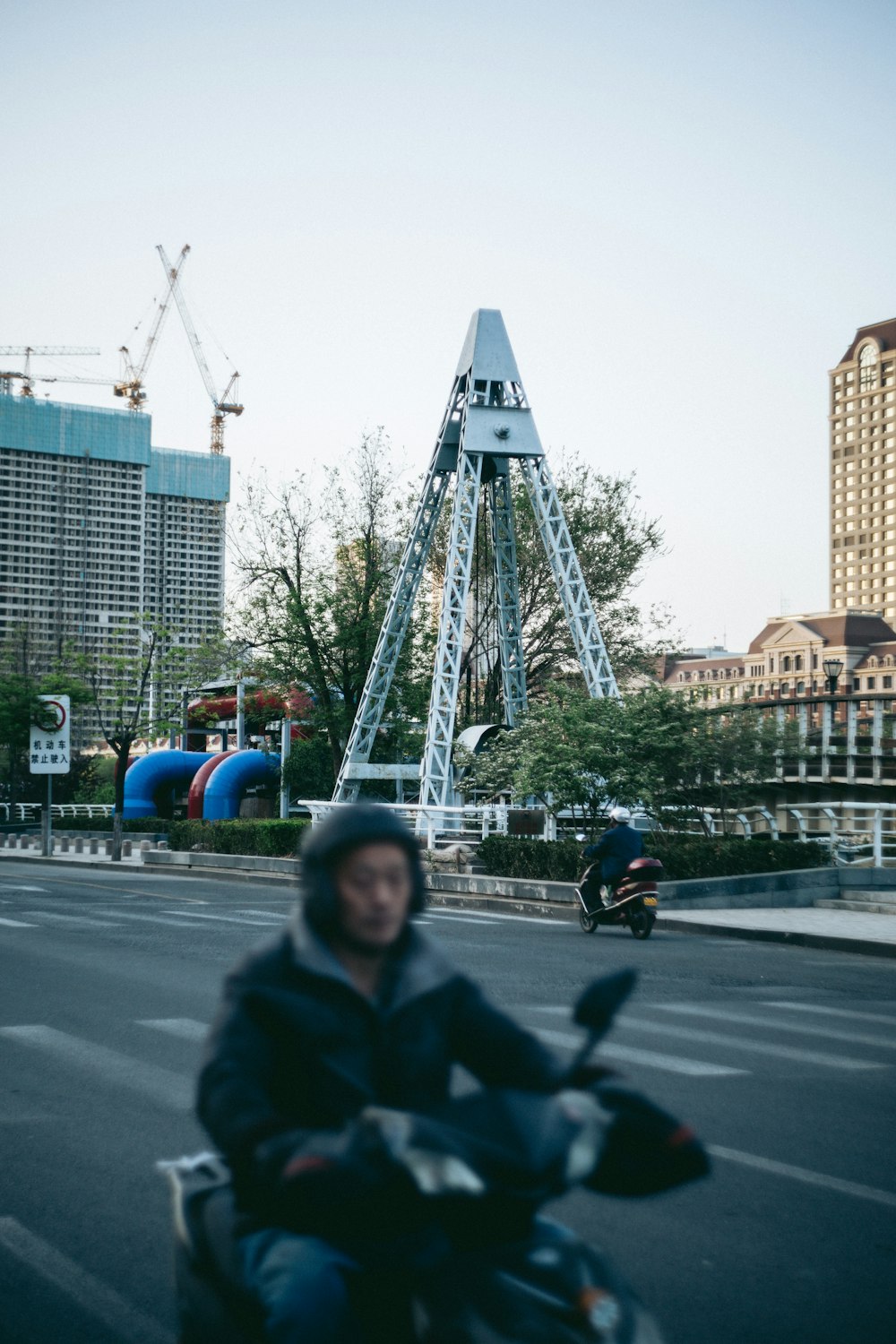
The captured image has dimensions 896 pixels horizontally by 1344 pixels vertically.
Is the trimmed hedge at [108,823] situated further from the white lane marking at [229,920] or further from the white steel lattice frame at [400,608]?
the white lane marking at [229,920]

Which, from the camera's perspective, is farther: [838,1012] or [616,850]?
[616,850]

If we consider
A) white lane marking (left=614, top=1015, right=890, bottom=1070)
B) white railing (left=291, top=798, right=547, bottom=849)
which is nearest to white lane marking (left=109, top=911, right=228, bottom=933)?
white railing (left=291, top=798, right=547, bottom=849)

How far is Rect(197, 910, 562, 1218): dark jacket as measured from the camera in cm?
258

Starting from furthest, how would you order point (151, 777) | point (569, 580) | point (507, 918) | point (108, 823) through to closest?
point (151, 777) < point (108, 823) < point (569, 580) < point (507, 918)

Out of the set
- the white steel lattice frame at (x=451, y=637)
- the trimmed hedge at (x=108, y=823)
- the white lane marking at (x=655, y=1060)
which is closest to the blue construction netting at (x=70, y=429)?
the trimmed hedge at (x=108, y=823)

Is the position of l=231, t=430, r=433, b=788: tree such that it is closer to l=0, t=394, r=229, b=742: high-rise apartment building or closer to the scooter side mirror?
the scooter side mirror

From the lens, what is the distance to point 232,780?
43781mm

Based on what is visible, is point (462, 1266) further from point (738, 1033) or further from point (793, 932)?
point (793, 932)

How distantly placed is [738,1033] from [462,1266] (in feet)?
25.9

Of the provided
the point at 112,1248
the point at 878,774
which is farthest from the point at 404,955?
the point at 878,774

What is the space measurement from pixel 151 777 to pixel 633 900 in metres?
37.6

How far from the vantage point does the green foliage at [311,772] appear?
40531 millimetres

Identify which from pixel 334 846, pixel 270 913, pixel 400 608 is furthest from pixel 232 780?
pixel 334 846

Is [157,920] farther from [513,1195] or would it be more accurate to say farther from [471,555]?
[513,1195]
